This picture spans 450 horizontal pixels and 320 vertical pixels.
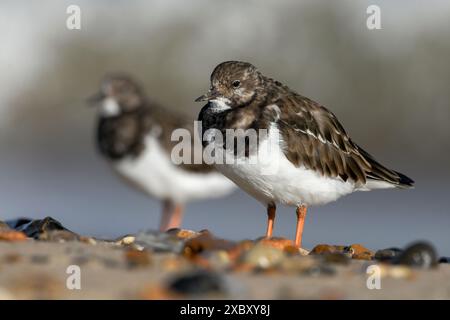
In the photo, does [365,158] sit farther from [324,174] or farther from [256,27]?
[256,27]

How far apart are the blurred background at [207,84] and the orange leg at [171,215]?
153cm

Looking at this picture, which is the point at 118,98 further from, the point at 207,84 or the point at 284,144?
the point at 207,84

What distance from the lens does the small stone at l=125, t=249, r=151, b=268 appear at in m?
4.48

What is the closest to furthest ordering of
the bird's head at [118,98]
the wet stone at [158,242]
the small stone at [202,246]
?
the small stone at [202,246], the wet stone at [158,242], the bird's head at [118,98]

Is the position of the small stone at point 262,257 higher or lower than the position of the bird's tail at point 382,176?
lower

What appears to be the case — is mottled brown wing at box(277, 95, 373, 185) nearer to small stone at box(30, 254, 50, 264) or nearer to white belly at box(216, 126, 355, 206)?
white belly at box(216, 126, 355, 206)

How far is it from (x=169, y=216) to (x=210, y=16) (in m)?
8.50

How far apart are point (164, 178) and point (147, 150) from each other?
32 centimetres

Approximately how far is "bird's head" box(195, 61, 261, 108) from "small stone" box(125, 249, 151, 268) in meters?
1.76

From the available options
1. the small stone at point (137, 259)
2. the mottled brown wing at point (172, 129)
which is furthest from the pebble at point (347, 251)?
the mottled brown wing at point (172, 129)

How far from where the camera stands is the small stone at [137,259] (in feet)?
14.7

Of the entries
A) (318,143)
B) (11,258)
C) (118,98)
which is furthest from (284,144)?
(118,98)

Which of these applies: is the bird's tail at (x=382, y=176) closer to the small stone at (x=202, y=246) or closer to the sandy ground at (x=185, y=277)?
the sandy ground at (x=185, y=277)

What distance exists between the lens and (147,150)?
7984 mm
